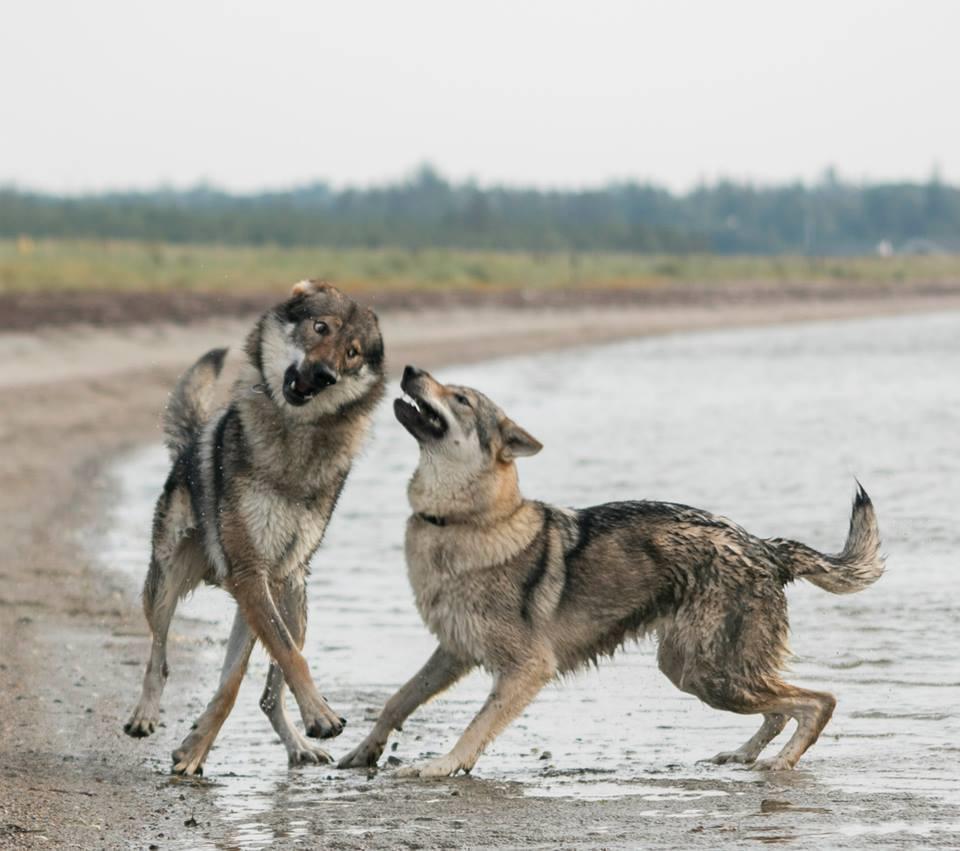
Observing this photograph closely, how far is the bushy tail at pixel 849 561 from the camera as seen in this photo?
20.1 ft

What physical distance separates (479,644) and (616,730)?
0.69 metres

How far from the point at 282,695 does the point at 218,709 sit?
36cm

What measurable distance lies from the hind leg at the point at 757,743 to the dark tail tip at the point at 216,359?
9.34 feet

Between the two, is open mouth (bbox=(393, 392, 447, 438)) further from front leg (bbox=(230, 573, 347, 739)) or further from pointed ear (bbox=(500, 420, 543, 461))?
front leg (bbox=(230, 573, 347, 739))

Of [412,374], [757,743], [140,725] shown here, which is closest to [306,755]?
[140,725]

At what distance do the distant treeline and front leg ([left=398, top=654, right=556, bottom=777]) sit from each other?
222 ft

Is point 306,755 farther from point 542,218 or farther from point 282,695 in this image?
point 542,218

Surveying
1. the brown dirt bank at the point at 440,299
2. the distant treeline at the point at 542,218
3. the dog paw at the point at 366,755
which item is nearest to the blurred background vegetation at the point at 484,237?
the distant treeline at the point at 542,218

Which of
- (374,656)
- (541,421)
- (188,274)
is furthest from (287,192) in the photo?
(374,656)

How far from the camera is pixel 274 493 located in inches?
240

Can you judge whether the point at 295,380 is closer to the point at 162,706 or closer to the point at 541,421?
the point at 162,706

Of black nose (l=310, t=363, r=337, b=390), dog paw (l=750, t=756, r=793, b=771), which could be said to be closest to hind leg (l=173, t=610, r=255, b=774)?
black nose (l=310, t=363, r=337, b=390)

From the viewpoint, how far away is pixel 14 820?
4734 millimetres

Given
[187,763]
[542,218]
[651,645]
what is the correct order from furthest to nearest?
1. [542,218]
2. [651,645]
3. [187,763]
